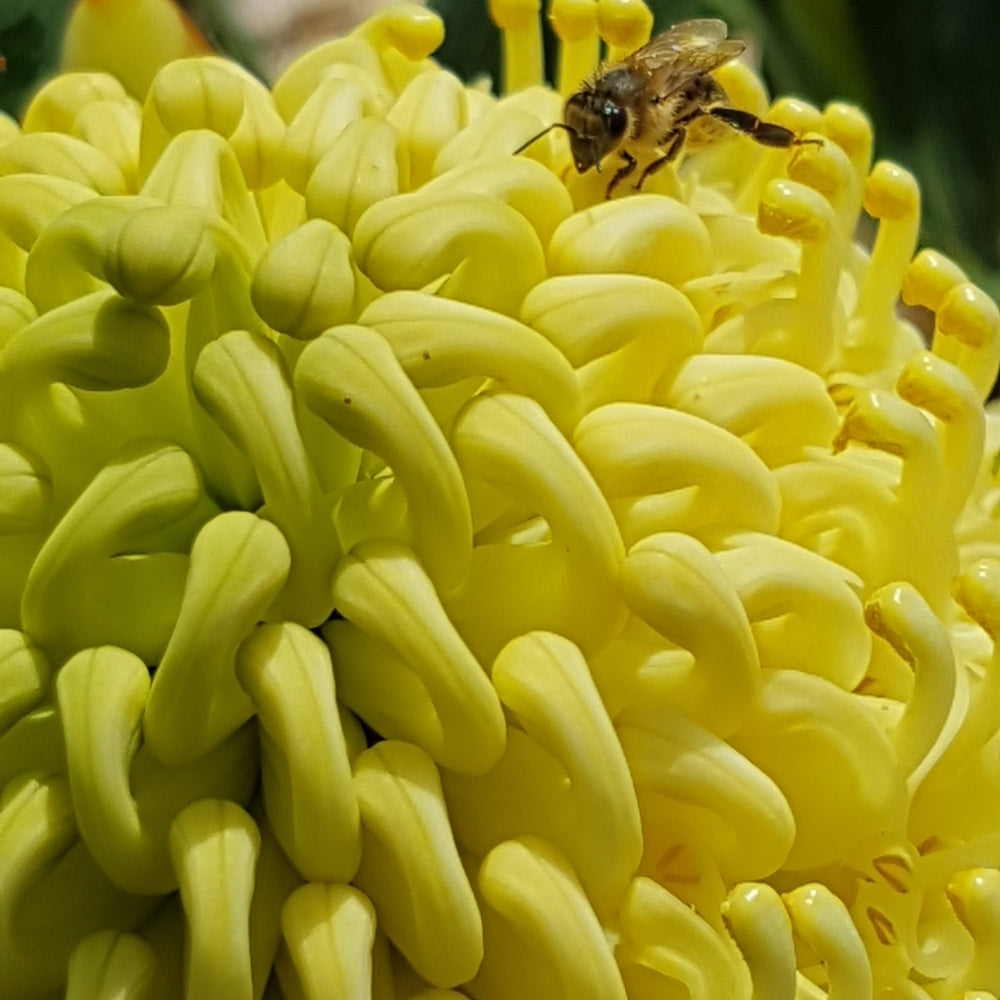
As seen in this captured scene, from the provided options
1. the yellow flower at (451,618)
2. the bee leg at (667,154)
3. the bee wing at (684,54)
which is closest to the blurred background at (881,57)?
the bee wing at (684,54)

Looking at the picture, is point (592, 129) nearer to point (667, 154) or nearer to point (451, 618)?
point (667, 154)

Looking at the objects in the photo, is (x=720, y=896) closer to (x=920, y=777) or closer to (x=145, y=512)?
(x=920, y=777)

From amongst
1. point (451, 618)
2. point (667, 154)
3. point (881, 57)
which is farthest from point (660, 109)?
point (881, 57)

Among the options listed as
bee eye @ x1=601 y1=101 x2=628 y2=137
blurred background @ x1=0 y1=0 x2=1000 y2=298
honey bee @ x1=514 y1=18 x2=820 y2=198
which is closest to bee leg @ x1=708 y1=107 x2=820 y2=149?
honey bee @ x1=514 y1=18 x2=820 y2=198

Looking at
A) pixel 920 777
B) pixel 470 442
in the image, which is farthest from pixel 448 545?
pixel 920 777

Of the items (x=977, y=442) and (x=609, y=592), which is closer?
(x=609, y=592)

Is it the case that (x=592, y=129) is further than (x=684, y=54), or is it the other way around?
(x=684, y=54)
